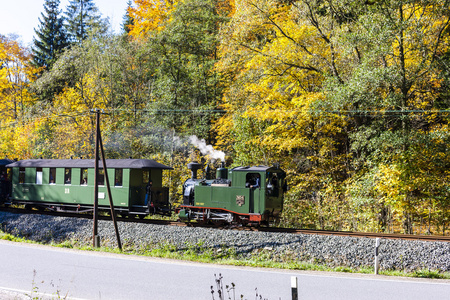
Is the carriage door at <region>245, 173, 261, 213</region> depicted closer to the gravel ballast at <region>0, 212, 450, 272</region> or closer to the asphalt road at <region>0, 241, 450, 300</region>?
the gravel ballast at <region>0, 212, 450, 272</region>

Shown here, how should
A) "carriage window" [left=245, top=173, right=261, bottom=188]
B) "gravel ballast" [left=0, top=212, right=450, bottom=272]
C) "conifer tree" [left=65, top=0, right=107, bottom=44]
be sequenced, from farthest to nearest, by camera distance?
1. "conifer tree" [left=65, top=0, right=107, bottom=44]
2. "carriage window" [left=245, top=173, right=261, bottom=188]
3. "gravel ballast" [left=0, top=212, right=450, bottom=272]

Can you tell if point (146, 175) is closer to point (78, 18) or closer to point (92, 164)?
point (92, 164)

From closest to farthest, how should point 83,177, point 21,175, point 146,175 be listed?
point 146,175 → point 83,177 → point 21,175

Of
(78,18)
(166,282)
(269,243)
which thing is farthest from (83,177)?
(78,18)

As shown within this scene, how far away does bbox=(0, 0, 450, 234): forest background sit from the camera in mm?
16406

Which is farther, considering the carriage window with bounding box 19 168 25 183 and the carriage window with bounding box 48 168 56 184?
the carriage window with bounding box 19 168 25 183

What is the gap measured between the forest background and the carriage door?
500 centimetres

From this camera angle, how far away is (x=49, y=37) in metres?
43.2

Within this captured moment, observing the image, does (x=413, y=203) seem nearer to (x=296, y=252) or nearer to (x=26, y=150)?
(x=296, y=252)

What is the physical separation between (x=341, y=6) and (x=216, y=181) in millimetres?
10760

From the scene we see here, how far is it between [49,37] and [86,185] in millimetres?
31465

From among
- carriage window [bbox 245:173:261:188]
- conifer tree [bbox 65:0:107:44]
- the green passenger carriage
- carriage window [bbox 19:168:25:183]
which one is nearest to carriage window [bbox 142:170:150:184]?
the green passenger carriage

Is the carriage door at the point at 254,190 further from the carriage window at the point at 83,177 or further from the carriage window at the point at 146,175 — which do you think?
the carriage window at the point at 83,177

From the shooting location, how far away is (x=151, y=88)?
103ft
